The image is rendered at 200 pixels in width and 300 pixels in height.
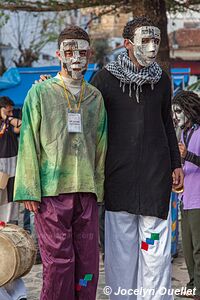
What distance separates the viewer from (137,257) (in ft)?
14.7

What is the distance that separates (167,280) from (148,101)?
124cm

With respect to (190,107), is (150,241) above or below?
below

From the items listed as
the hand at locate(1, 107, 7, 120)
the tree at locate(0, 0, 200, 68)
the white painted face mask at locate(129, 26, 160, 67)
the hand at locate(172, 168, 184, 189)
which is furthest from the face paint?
the hand at locate(1, 107, 7, 120)

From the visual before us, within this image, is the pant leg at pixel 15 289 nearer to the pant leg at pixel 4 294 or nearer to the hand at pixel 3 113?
the pant leg at pixel 4 294

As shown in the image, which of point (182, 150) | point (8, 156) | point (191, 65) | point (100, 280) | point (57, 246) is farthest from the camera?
point (191, 65)

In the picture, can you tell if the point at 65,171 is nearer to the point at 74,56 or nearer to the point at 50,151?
the point at 50,151

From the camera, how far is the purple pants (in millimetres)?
4113

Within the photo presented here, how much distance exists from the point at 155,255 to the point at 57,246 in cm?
71

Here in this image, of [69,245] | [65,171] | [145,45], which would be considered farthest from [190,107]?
[69,245]

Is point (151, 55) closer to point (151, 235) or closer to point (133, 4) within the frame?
point (151, 235)

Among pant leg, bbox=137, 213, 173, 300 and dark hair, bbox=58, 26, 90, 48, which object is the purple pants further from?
dark hair, bbox=58, 26, 90, 48

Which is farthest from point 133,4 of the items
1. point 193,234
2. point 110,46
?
point 110,46

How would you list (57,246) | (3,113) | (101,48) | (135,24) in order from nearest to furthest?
1. (57,246)
2. (135,24)
3. (3,113)
4. (101,48)

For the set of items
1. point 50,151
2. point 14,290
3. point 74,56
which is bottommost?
point 14,290
